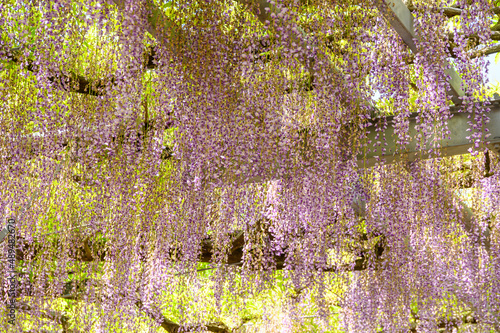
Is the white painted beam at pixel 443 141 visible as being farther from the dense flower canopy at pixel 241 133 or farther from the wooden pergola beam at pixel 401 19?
the wooden pergola beam at pixel 401 19

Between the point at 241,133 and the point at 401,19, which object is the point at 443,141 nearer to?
the point at 401,19

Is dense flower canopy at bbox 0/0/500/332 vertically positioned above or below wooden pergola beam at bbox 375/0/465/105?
below

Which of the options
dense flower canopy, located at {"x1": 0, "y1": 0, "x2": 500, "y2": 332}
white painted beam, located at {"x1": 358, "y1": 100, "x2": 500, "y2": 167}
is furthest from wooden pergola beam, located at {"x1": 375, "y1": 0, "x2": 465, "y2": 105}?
white painted beam, located at {"x1": 358, "y1": 100, "x2": 500, "y2": 167}

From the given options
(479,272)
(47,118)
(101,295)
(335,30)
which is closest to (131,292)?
(101,295)

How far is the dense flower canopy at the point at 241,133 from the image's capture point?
9.30ft

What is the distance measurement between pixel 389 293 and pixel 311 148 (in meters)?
2.08

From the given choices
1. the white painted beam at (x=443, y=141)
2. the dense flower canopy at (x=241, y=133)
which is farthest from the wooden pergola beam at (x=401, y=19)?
the white painted beam at (x=443, y=141)

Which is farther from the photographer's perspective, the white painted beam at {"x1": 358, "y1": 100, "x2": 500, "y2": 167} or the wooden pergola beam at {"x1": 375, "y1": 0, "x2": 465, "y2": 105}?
the white painted beam at {"x1": 358, "y1": 100, "x2": 500, "y2": 167}

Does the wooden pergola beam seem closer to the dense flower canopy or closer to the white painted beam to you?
the dense flower canopy

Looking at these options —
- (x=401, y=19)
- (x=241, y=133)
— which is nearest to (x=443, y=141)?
(x=401, y=19)

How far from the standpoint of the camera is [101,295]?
444 centimetres

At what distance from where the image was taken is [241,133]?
3107mm

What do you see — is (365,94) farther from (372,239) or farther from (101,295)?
(101,295)

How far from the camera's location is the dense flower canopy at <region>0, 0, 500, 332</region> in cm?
284
